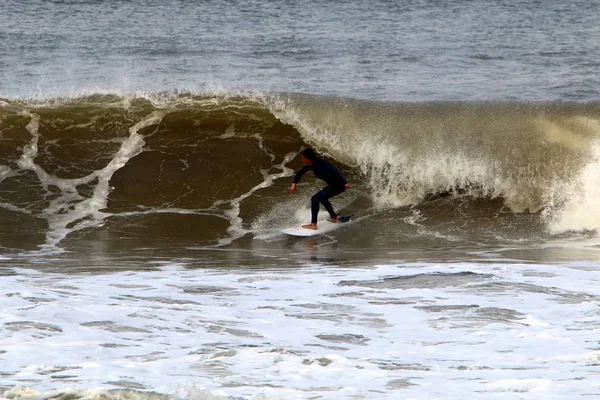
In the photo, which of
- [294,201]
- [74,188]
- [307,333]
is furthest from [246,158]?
[307,333]

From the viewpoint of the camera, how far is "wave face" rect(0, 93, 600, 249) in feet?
46.3

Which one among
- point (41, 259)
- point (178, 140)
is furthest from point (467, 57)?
point (41, 259)

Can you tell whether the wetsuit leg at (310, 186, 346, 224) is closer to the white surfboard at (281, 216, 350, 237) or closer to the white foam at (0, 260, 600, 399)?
the white surfboard at (281, 216, 350, 237)

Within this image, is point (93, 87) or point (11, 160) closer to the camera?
point (11, 160)

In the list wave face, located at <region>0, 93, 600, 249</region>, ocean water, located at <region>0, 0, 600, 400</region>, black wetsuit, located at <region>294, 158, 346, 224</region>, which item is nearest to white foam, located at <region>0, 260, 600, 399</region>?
ocean water, located at <region>0, 0, 600, 400</region>

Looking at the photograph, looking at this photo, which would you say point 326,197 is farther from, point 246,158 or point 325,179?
point 246,158

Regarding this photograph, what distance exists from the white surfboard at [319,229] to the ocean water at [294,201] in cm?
12

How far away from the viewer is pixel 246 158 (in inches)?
658

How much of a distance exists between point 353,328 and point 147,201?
7919mm

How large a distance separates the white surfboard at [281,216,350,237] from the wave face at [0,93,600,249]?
29.6 inches

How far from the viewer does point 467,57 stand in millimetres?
26203

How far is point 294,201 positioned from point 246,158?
7.28ft

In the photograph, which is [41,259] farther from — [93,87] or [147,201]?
[93,87]

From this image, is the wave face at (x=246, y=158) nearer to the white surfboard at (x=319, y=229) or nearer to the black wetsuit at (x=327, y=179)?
the white surfboard at (x=319, y=229)
